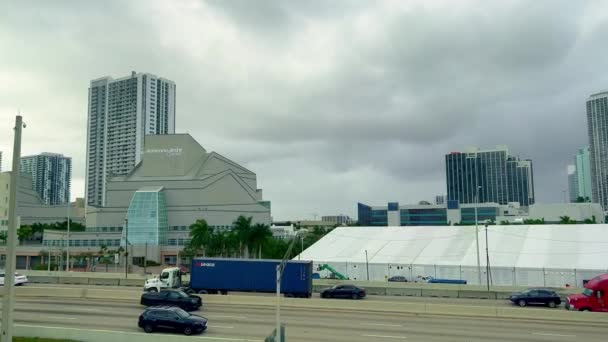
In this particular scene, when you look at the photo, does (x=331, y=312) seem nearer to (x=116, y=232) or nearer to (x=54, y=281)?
(x=54, y=281)

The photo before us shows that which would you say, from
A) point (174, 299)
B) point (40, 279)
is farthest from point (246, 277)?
point (40, 279)

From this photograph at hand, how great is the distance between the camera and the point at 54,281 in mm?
66188

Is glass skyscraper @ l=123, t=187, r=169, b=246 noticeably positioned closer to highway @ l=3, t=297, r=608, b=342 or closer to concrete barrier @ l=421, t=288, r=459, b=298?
concrete barrier @ l=421, t=288, r=459, b=298

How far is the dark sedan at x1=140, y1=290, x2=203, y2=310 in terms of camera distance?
37062 millimetres

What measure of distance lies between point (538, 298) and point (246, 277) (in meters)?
26.6

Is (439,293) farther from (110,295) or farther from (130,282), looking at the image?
(130,282)

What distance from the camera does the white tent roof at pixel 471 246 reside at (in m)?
61.6

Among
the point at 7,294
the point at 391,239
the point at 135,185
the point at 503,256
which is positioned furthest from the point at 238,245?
the point at 7,294

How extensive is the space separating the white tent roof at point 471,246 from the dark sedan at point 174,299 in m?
37.5

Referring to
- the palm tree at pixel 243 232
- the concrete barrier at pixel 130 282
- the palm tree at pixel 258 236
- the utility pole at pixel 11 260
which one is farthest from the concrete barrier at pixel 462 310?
the palm tree at pixel 243 232

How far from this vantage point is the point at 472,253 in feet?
222

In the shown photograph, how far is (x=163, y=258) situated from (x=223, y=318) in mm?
99049

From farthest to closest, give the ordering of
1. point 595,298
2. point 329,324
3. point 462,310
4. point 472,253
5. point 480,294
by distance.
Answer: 1. point 472,253
2. point 480,294
3. point 595,298
4. point 462,310
5. point 329,324

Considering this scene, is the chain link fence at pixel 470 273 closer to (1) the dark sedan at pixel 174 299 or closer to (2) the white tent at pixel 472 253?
(2) the white tent at pixel 472 253
